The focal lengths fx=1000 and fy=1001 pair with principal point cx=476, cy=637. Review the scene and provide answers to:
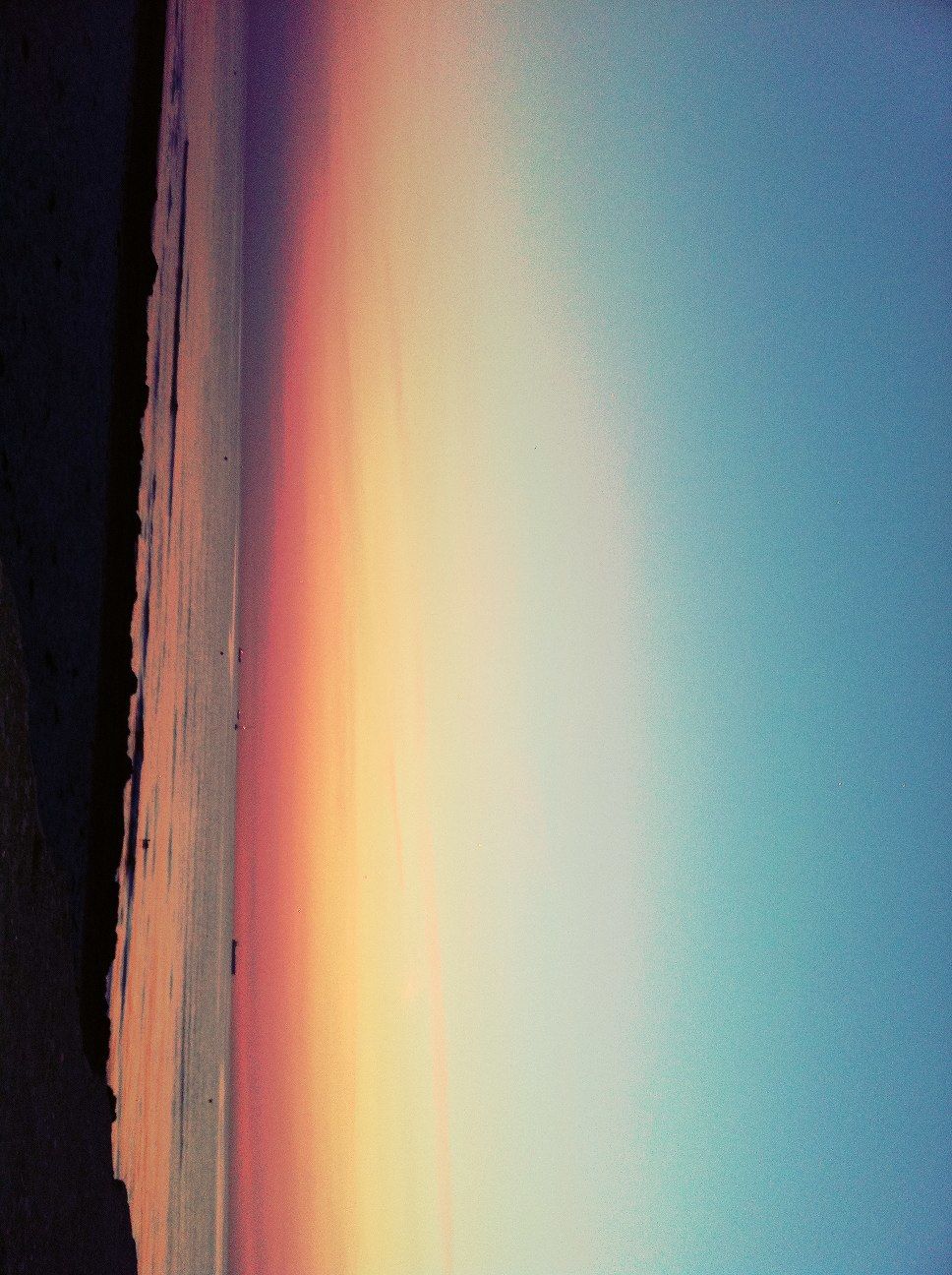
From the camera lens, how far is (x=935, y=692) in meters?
1.22

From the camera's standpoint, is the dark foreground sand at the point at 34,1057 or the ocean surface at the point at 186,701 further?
the ocean surface at the point at 186,701

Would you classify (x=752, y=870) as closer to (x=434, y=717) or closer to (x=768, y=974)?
(x=768, y=974)

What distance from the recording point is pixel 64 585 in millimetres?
A: 531

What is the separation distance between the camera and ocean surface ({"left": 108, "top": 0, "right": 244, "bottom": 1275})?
0.68m

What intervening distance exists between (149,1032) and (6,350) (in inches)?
18.9

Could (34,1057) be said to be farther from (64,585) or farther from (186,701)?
(186,701)

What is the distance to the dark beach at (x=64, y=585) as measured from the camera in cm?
46

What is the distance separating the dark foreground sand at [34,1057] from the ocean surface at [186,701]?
7cm

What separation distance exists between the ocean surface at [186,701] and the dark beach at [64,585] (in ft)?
0.15

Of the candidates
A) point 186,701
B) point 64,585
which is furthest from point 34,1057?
point 186,701

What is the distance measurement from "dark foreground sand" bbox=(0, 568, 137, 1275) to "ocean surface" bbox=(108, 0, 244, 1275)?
68 mm

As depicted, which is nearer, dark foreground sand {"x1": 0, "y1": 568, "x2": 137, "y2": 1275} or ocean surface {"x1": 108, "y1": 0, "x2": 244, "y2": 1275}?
dark foreground sand {"x1": 0, "y1": 568, "x2": 137, "y2": 1275}

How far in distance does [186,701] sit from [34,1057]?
0.39 metres

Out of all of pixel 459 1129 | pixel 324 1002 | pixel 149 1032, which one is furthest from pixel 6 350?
pixel 459 1129
